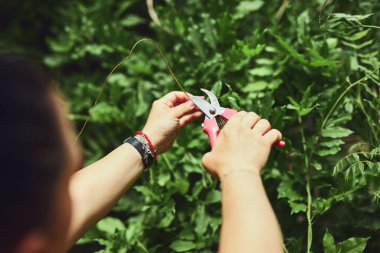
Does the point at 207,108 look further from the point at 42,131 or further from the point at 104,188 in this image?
the point at 42,131

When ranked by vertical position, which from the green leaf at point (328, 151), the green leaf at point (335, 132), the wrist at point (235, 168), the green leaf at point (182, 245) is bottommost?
the green leaf at point (182, 245)

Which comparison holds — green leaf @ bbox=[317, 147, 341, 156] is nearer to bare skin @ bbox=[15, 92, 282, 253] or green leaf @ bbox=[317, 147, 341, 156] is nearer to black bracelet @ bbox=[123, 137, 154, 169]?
bare skin @ bbox=[15, 92, 282, 253]

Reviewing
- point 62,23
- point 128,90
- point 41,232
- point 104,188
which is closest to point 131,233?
point 104,188

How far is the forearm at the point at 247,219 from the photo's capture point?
0.89 m

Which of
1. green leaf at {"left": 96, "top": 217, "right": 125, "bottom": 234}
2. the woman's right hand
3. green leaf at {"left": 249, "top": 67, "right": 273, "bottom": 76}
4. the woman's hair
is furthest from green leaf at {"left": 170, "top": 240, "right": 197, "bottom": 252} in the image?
the woman's hair

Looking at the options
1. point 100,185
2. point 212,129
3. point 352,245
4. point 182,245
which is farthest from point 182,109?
point 352,245

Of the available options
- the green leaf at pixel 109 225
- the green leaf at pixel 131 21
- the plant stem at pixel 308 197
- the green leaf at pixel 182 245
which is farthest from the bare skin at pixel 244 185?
the green leaf at pixel 131 21

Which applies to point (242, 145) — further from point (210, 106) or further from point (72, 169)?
point (72, 169)

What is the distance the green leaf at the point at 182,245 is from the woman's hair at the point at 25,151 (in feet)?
2.10

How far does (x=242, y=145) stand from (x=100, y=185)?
1.28 ft

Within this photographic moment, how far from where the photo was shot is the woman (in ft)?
2.40

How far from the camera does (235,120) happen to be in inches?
41.6

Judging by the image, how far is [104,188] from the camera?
3.93 ft

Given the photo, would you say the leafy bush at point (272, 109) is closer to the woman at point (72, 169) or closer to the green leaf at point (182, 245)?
the green leaf at point (182, 245)
